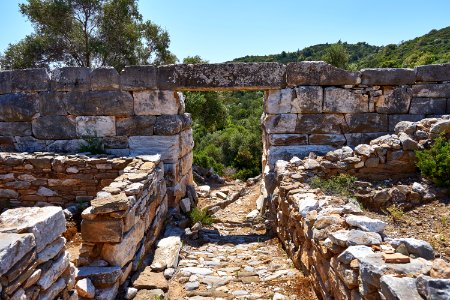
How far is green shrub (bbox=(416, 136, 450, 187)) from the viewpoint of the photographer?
492 cm

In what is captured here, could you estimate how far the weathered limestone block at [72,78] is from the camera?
6777 mm

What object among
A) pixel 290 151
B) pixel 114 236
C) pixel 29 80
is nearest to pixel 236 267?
pixel 114 236

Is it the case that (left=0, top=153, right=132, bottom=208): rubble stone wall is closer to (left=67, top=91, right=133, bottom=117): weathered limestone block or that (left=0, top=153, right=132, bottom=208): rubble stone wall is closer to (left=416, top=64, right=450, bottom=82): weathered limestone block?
(left=67, top=91, right=133, bottom=117): weathered limestone block

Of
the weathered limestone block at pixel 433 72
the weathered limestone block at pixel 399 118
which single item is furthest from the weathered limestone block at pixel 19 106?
the weathered limestone block at pixel 433 72

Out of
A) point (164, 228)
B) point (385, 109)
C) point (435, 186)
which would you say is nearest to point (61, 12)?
point (164, 228)

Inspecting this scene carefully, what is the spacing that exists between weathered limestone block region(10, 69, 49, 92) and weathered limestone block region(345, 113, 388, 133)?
568 centimetres

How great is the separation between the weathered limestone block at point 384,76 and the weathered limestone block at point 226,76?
151cm

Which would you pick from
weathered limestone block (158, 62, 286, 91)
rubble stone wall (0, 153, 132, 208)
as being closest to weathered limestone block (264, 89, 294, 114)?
weathered limestone block (158, 62, 286, 91)

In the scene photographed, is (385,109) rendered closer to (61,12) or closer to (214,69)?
(214,69)

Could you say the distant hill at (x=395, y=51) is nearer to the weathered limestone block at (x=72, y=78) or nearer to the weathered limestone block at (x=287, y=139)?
the weathered limestone block at (x=287, y=139)

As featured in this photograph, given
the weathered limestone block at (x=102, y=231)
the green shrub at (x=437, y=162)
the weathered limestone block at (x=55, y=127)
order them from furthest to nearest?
the weathered limestone block at (x=55, y=127), the green shrub at (x=437, y=162), the weathered limestone block at (x=102, y=231)

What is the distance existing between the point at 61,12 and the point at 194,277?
1437cm

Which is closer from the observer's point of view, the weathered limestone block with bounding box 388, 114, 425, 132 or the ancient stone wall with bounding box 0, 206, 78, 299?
the ancient stone wall with bounding box 0, 206, 78, 299

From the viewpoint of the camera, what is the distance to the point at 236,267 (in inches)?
188
